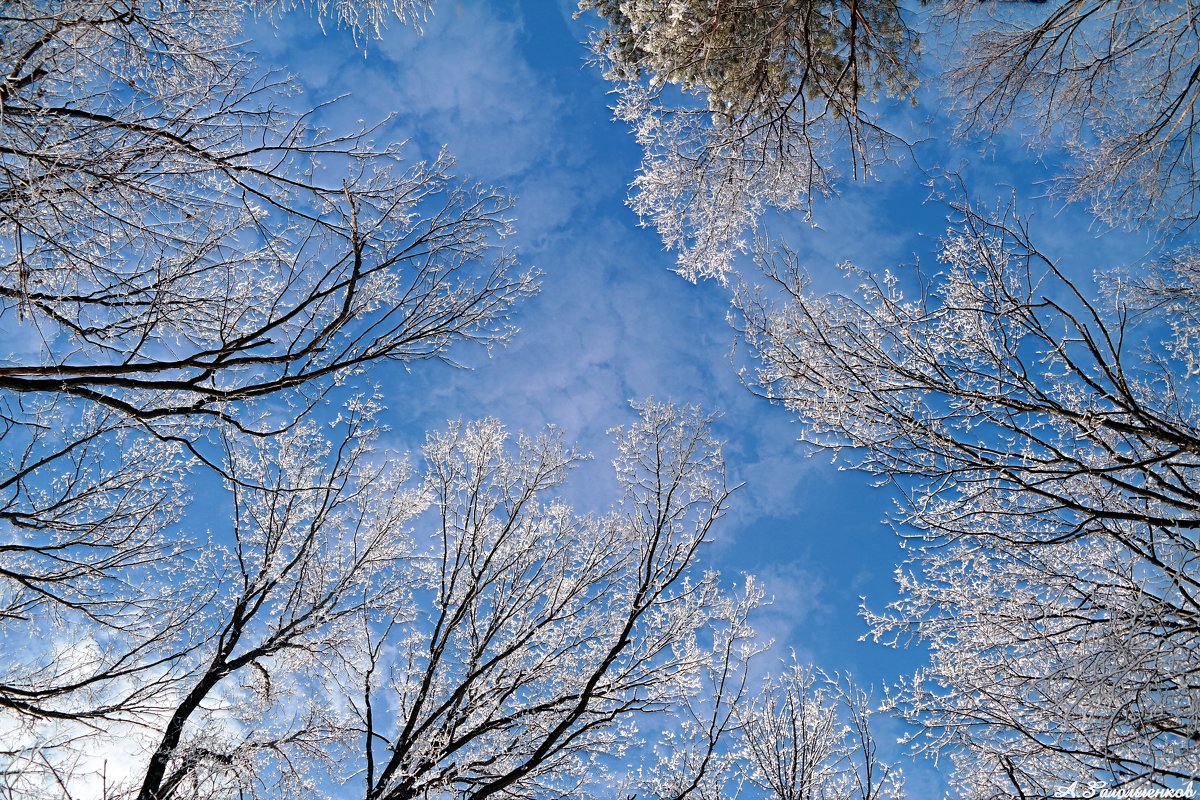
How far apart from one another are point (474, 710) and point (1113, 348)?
6.04m

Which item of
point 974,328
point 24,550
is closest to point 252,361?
point 24,550

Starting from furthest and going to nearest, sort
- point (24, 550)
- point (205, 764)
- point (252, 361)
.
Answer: point (205, 764)
point (24, 550)
point (252, 361)

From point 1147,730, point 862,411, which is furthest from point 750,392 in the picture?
point 1147,730

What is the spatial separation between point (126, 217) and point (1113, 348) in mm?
5890

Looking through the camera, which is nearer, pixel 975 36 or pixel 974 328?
pixel 974 328

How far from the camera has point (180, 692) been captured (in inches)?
224

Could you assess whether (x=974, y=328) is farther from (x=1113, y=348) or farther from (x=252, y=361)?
(x=252, y=361)

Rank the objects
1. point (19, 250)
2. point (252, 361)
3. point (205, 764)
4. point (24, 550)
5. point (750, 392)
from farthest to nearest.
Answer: point (205, 764)
point (750, 392)
point (24, 550)
point (252, 361)
point (19, 250)

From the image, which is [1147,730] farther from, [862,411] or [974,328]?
[974,328]

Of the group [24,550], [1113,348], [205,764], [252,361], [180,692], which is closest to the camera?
[252,361]

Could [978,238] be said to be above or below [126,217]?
above

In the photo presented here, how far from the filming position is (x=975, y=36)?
16.9ft

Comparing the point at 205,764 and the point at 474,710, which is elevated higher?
the point at 474,710

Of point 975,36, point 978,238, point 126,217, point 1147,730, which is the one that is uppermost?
point 975,36
